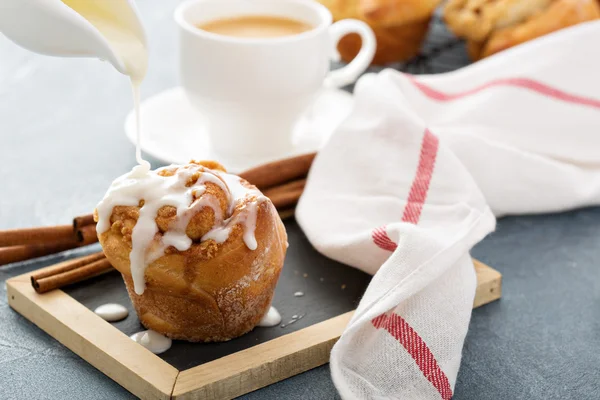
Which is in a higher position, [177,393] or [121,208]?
[121,208]

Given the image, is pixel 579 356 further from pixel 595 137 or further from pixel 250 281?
pixel 595 137

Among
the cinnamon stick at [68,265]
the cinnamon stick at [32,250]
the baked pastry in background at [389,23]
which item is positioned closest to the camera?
the cinnamon stick at [68,265]

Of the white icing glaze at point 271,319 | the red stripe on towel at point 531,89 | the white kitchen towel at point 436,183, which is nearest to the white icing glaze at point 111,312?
the white icing glaze at point 271,319

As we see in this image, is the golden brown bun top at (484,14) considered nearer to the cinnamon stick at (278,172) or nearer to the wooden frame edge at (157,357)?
the cinnamon stick at (278,172)

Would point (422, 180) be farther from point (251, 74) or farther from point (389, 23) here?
point (389, 23)

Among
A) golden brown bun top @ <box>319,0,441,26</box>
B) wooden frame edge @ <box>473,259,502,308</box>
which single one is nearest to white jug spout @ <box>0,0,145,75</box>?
wooden frame edge @ <box>473,259,502,308</box>

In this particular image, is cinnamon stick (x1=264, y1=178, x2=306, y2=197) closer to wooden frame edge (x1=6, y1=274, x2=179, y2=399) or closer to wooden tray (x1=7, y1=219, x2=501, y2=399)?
wooden tray (x1=7, y1=219, x2=501, y2=399)

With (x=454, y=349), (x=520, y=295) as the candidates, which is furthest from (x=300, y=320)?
(x=520, y=295)
